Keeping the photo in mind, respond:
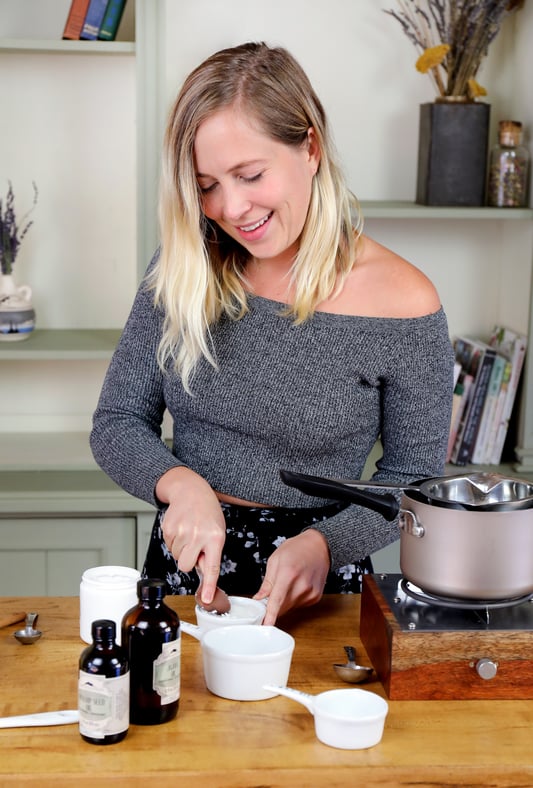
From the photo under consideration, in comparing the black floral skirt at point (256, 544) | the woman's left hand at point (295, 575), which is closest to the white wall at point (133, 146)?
the black floral skirt at point (256, 544)

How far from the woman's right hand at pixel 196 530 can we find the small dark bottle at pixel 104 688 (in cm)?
27

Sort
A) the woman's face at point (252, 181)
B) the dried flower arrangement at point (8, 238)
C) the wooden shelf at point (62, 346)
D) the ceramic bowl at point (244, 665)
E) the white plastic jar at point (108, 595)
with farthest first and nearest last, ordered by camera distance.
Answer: the dried flower arrangement at point (8, 238)
the wooden shelf at point (62, 346)
the woman's face at point (252, 181)
the white plastic jar at point (108, 595)
the ceramic bowl at point (244, 665)

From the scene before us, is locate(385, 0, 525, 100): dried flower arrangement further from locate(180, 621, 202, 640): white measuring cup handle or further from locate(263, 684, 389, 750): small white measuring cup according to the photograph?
locate(263, 684, 389, 750): small white measuring cup

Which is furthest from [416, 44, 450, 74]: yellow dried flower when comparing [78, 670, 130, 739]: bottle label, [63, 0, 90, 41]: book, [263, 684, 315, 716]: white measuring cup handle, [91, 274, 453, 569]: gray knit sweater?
[78, 670, 130, 739]: bottle label

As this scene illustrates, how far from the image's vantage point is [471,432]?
286cm

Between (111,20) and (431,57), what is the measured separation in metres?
0.84

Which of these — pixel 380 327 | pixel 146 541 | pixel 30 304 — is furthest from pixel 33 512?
pixel 380 327

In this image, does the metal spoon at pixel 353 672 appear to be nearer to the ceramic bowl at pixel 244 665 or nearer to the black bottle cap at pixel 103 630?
the ceramic bowl at pixel 244 665

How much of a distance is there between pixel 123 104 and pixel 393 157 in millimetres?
796

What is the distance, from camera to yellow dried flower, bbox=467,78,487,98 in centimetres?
269

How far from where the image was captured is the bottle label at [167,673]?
1.13 m

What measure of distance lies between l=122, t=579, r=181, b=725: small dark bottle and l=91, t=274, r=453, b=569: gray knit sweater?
0.47 meters

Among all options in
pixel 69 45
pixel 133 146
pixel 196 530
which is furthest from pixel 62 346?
pixel 196 530

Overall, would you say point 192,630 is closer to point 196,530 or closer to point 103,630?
point 196,530
